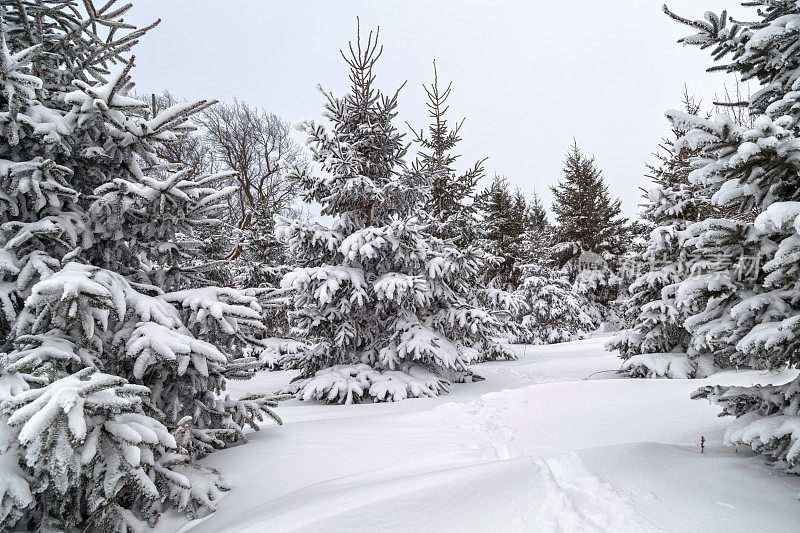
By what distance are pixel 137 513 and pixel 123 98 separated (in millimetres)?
2851

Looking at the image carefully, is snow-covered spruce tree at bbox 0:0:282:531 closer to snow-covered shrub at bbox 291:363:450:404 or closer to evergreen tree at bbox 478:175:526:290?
snow-covered shrub at bbox 291:363:450:404

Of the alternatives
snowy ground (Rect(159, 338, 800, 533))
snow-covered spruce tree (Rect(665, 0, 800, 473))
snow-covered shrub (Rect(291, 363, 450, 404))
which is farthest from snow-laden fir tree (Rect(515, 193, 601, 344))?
snow-covered spruce tree (Rect(665, 0, 800, 473))

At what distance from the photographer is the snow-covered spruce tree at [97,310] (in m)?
2.07

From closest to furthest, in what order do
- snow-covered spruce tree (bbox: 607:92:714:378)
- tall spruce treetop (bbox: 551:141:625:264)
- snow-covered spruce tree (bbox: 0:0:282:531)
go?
snow-covered spruce tree (bbox: 0:0:282:531)
snow-covered spruce tree (bbox: 607:92:714:378)
tall spruce treetop (bbox: 551:141:625:264)

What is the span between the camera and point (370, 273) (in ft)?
26.2

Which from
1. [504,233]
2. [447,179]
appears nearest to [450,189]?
[447,179]

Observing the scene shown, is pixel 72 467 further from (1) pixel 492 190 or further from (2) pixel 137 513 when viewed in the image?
(1) pixel 492 190

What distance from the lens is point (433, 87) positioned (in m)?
12.0

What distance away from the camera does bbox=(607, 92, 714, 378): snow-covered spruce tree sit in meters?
7.82

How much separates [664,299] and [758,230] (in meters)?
5.67

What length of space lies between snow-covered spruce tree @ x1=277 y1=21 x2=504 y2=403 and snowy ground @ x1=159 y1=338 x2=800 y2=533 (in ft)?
8.77

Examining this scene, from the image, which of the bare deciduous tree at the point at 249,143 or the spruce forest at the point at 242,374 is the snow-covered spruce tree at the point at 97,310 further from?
the bare deciduous tree at the point at 249,143

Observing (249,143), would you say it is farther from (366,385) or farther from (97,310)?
(97,310)

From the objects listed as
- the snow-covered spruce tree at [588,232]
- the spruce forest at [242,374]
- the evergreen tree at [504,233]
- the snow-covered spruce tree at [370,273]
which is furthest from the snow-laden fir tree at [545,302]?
the spruce forest at [242,374]
